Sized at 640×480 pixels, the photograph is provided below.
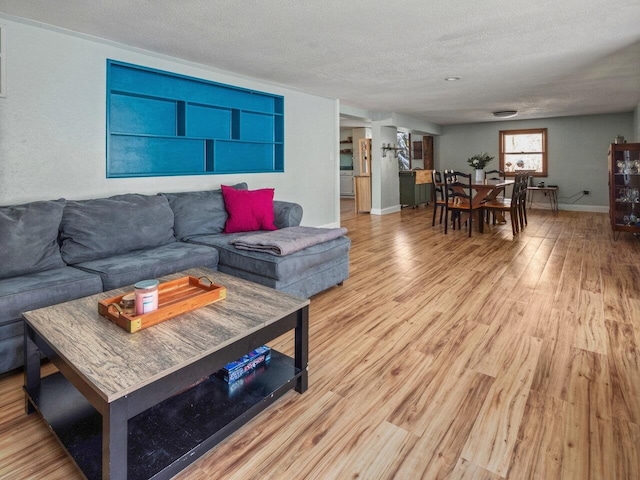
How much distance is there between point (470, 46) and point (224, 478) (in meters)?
3.83

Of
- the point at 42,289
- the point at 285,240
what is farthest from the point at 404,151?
the point at 42,289

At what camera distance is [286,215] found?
386 cm

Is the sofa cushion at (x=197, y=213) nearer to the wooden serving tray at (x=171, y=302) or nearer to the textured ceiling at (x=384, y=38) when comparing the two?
the textured ceiling at (x=384, y=38)

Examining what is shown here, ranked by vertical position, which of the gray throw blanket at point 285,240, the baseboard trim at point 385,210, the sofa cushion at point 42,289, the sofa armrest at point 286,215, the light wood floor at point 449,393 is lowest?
the light wood floor at point 449,393

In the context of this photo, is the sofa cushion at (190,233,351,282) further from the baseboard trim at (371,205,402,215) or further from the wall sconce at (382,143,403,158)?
the wall sconce at (382,143,403,158)

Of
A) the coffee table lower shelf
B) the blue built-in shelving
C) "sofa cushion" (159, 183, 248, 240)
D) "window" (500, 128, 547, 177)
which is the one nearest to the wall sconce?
"window" (500, 128, 547, 177)

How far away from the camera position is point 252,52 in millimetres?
3672

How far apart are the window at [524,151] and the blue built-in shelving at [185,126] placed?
694 centimetres

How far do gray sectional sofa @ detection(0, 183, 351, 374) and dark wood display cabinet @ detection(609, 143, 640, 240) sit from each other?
14.4 feet

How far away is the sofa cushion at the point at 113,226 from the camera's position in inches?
106

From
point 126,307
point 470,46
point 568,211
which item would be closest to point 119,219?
point 126,307

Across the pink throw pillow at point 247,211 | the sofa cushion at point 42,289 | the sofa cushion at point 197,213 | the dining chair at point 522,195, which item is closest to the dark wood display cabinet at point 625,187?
the dining chair at point 522,195

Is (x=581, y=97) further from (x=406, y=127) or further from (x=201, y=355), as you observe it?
(x=201, y=355)

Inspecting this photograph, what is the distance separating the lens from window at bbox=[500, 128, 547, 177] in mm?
9328
